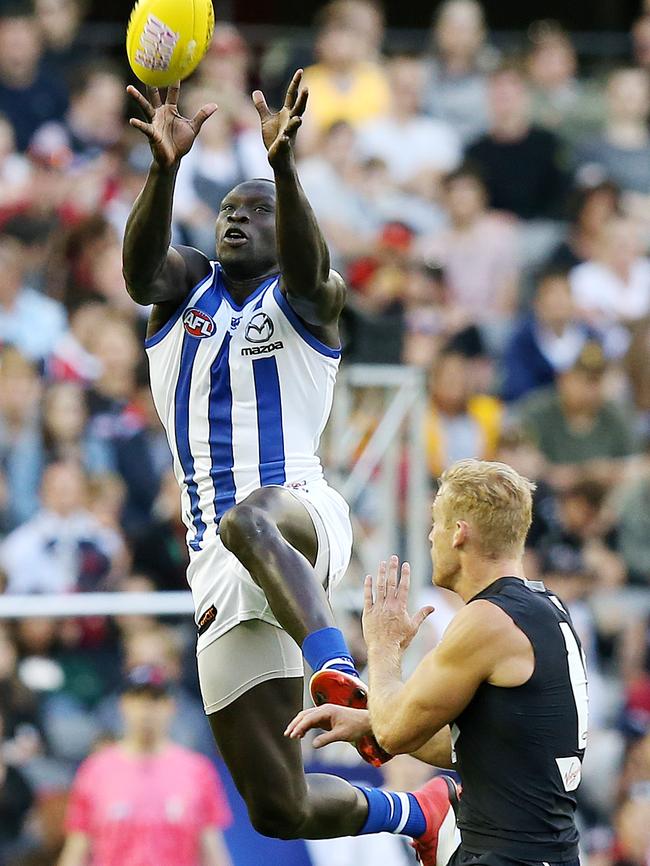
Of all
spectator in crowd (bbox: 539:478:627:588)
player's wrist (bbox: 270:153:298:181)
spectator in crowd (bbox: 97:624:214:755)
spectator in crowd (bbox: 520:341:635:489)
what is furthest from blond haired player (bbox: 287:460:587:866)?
spectator in crowd (bbox: 520:341:635:489)

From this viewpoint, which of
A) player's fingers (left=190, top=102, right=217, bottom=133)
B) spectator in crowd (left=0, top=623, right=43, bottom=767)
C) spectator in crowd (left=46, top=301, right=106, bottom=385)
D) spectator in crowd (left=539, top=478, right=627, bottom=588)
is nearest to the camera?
player's fingers (left=190, top=102, right=217, bottom=133)

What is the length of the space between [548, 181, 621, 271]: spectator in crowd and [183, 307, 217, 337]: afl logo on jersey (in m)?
7.31

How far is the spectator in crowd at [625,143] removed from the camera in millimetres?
14000

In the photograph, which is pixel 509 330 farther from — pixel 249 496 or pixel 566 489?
pixel 249 496

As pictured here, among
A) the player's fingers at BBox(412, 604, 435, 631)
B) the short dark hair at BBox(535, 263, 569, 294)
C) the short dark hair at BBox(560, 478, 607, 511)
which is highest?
the short dark hair at BBox(535, 263, 569, 294)

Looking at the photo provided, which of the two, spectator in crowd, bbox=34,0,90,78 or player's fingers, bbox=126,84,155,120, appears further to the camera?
spectator in crowd, bbox=34,0,90,78

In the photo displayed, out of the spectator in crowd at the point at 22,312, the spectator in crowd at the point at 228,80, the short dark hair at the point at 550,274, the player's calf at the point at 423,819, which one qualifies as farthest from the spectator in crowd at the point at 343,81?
the player's calf at the point at 423,819

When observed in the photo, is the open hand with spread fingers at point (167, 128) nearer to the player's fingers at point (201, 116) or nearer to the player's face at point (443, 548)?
the player's fingers at point (201, 116)

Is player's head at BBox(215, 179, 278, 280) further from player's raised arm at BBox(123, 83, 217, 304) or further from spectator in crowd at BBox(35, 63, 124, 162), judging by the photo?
spectator in crowd at BBox(35, 63, 124, 162)

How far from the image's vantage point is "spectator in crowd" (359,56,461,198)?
13.0 metres

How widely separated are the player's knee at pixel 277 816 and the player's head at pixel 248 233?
79.0 inches

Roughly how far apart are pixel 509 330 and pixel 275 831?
6827 mm

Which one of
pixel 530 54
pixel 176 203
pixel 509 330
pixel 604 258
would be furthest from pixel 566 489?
pixel 530 54

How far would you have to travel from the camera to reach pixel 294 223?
561 centimetres
